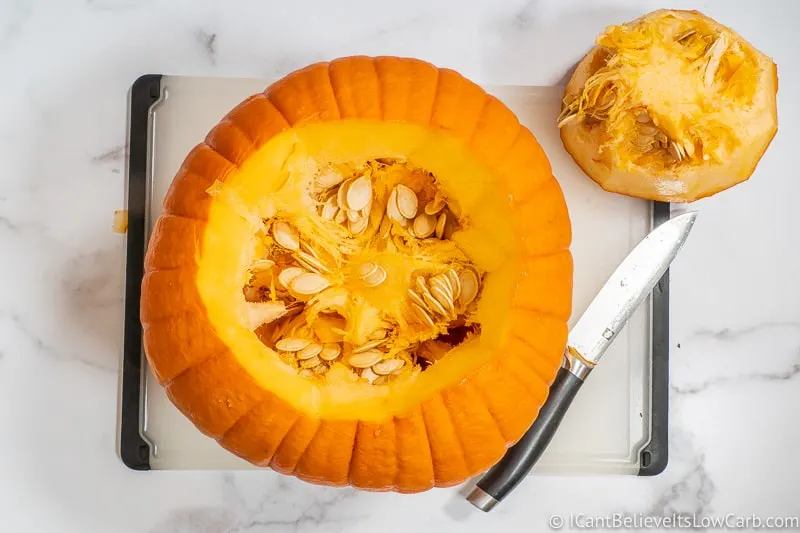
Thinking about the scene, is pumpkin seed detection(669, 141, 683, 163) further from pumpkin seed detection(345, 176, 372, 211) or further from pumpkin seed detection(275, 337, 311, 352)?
pumpkin seed detection(275, 337, 311, 352)

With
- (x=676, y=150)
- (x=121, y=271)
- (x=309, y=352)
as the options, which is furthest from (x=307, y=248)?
(x=676, y=150)

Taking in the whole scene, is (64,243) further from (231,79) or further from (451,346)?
(451,346)

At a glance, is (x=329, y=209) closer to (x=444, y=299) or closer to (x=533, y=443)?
(x=444, y=299)

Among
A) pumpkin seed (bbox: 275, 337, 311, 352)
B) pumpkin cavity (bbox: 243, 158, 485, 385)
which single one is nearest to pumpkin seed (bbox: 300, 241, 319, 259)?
pumpkin cavity (bbox: 243, 158, 485, 385)

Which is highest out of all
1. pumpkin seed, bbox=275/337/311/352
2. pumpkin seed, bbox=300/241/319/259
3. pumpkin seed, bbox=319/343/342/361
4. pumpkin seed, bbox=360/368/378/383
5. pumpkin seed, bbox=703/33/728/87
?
pumpkin seed, bbox=703/33/728/87

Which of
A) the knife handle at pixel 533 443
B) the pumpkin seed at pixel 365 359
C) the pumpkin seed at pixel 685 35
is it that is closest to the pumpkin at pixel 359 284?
the pumpkin seed at pixel 365 359

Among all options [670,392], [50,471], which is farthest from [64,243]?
[670,392]

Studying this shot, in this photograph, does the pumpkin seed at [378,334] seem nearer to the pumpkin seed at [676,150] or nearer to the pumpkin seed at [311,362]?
the pumpkin seed at [311,362]
